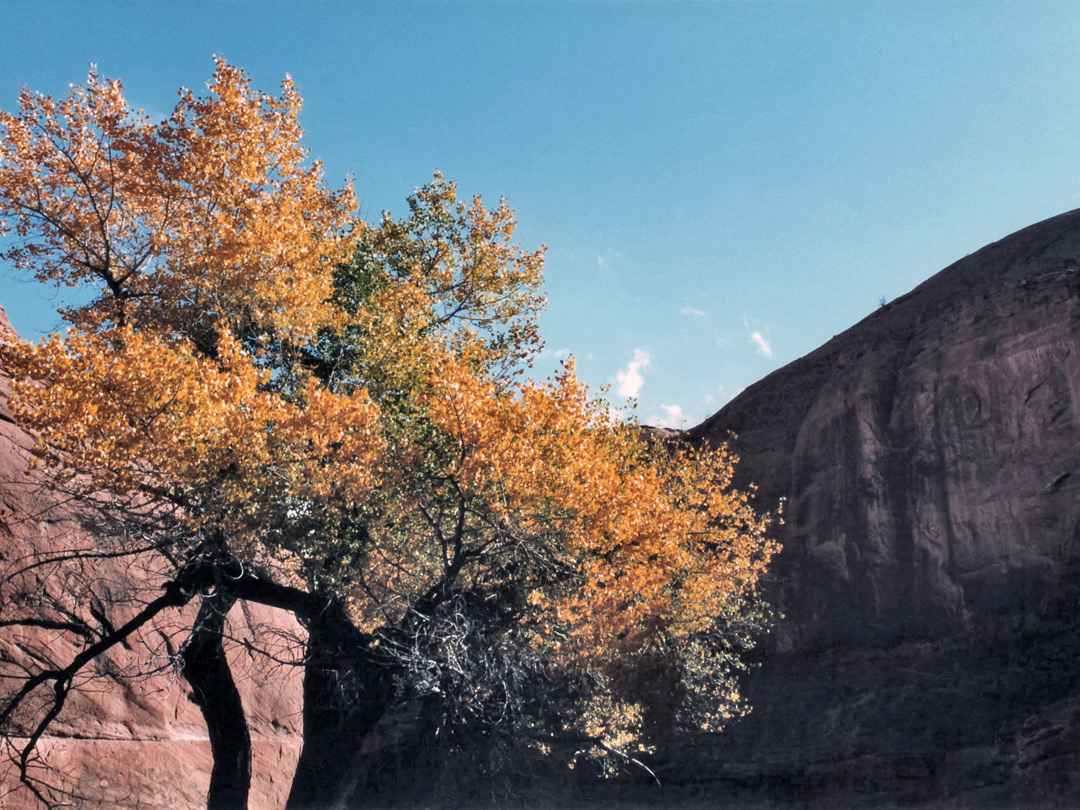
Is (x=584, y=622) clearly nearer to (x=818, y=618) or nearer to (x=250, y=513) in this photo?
(x=250, y=513)

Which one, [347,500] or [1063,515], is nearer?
[347,500]

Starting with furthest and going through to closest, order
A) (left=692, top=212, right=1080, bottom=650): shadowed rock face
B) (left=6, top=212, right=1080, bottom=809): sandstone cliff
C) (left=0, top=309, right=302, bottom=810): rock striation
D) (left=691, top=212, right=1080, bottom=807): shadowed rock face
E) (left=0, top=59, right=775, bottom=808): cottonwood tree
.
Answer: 1. (left=692, top=212, right=1080, bottom=650): shadowed rock face
2. (left=691, top=212, right=1080, bottom=807): shadowed rock face
3. (left=6, top=212, right=1080, bottom=809): sandstone cliff
4. (left=0, top=309, right=302, bottom=810): rock striation
5. (left=0, top=59, right=775, bottom=808): cottonwood tree

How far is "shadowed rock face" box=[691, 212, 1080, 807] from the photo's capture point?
957 inches

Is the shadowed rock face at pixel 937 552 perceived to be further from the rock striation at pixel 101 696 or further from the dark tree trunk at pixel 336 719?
the rock striation at pixel 101 696

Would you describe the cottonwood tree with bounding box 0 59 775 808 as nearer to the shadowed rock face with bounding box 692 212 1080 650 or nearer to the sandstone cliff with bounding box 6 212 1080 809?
the sandstone cliff with bounding box 6 212 1080 809

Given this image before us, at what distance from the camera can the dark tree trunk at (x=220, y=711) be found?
50.1 feet

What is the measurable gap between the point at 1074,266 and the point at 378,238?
2630 cm

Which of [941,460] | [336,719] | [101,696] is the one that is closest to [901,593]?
[941,460]

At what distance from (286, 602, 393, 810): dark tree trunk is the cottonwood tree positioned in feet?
0.15

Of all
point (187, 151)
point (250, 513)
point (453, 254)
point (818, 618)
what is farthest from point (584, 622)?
point (818, 618)

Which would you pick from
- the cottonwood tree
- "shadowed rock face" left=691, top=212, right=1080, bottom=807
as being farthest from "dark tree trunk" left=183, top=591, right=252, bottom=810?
"shadowed rock face" left=691, top=212, right=1080, bottom=807

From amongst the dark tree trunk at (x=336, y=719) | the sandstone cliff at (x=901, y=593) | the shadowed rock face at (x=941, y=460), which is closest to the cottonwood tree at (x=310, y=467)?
the dark tree trunk at (x=336, y=719)

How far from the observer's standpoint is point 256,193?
17.8 metres

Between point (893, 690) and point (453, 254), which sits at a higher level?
point (453, 254)
